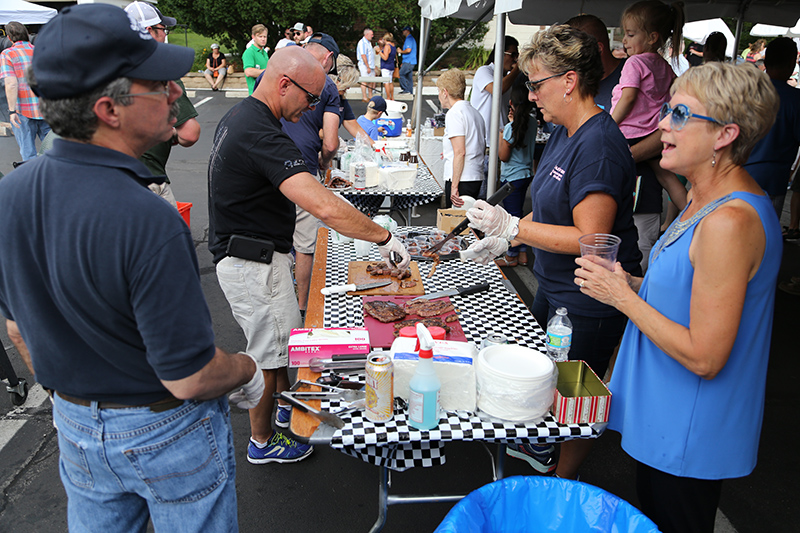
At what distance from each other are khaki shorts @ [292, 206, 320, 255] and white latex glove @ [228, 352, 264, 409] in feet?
9.59

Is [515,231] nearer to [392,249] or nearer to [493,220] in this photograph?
[493,220]

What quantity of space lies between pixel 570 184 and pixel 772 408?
2554mm

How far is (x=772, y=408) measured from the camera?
3.59 metres

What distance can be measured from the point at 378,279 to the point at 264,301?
2.05 ft

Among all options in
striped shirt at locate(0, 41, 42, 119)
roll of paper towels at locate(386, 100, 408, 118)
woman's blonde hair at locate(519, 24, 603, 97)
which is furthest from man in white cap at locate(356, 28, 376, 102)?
woman's blonde hair at locate(519, 24, 603, 97)

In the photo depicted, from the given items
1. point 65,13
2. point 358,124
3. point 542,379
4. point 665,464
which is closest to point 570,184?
point 542,379

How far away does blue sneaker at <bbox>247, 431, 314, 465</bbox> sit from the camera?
302cm

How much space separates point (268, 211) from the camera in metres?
2.70

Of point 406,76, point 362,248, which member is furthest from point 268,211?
point 406,76

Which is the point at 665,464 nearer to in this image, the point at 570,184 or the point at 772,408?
the point at 570,184

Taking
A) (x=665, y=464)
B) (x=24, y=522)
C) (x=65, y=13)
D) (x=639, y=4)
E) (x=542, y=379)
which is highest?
(x=639, y=4)

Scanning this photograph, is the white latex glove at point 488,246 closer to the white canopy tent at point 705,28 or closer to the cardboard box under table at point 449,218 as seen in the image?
the cardboard box under table at point 449,218

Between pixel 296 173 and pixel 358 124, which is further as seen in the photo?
pixel 358 124

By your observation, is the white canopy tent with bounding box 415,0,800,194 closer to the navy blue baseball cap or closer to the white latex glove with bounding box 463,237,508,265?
the white latex glove with bounding box 463,237,508,265
